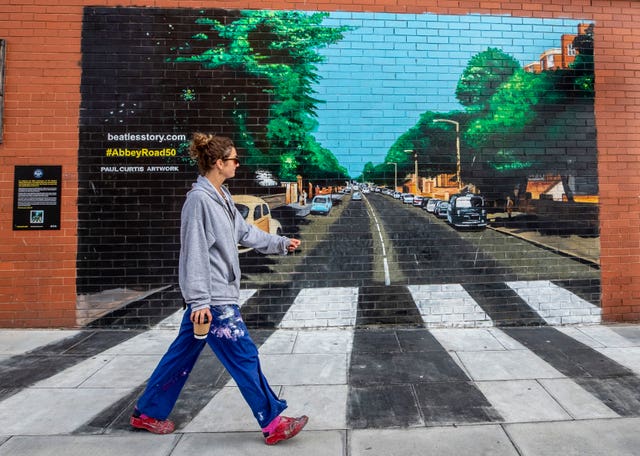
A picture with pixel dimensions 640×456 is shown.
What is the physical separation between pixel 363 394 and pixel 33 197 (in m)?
4.75

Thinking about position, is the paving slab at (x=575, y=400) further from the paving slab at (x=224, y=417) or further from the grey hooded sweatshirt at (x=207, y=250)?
the grey hooded sweatshirt at (x=207, y=250)

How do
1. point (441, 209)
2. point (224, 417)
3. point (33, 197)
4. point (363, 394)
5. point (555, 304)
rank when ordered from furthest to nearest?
point (441, 209) < point (555, 304) < point (33, 197) < point (363, 394) < point (224, 417)

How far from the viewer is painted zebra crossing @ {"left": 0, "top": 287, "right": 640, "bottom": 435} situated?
294 centimetres

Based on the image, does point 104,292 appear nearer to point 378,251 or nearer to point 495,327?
point 378,251

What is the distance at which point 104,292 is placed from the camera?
511 centimetres

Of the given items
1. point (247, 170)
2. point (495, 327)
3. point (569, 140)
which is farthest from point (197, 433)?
point (569, 140)

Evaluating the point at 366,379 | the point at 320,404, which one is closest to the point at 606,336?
the point at 366,379

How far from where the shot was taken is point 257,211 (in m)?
5.31

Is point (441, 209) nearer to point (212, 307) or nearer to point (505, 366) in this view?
point (505, 366)

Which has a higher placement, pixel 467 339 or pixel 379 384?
pixel 467 339

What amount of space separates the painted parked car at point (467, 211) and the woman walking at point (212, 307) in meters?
3.39

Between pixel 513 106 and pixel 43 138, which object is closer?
pixel 43 138

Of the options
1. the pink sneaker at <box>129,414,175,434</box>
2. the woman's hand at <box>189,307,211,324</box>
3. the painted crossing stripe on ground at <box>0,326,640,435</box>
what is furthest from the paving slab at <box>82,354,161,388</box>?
the woman's hand at <box>189,307,211,324</box>

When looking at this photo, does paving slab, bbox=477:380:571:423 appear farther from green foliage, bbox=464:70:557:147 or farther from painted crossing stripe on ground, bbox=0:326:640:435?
green foliage, bbox=464:70:557:147
